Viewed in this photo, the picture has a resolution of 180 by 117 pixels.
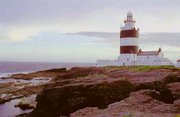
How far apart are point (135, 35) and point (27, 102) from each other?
30.3 metres

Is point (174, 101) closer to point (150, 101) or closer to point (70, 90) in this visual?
point (150, 101)

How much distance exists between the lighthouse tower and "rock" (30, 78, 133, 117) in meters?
38.2

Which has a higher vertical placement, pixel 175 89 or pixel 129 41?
pixel 129 41

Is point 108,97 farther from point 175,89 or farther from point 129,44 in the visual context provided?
point 129,44

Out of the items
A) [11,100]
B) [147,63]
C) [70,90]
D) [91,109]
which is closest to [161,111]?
[91,109]

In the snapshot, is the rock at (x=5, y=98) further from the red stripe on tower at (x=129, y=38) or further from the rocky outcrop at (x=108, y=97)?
the red stripe on tower at (x=129, y=38)

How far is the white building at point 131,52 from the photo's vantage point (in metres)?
63.4

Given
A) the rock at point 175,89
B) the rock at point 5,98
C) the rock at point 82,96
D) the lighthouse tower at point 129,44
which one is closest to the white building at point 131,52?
the lighthouse tower at point 129,44

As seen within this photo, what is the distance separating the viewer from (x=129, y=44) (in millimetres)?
64375

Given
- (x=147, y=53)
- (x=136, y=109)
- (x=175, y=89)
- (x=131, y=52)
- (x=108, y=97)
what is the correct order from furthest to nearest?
1. (x=147, y=53)
2. (x=131, y=52)
3. (x=175, y=89)
4. (x=108, y=97)
5. (x=136, y=109)

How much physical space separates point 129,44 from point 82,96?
132ft

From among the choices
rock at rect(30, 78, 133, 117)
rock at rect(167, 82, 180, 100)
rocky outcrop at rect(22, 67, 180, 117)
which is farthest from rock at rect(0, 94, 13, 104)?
rock at rect(167, 82, 180, 100)

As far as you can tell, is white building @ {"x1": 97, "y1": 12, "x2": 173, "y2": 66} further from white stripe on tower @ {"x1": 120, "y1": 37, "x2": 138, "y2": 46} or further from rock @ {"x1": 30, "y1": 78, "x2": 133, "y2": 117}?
rock @ {"x1": 30, "y1": 78, "x2": 133, "y2": 117}

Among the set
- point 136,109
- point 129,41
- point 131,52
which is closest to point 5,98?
point 131,52
